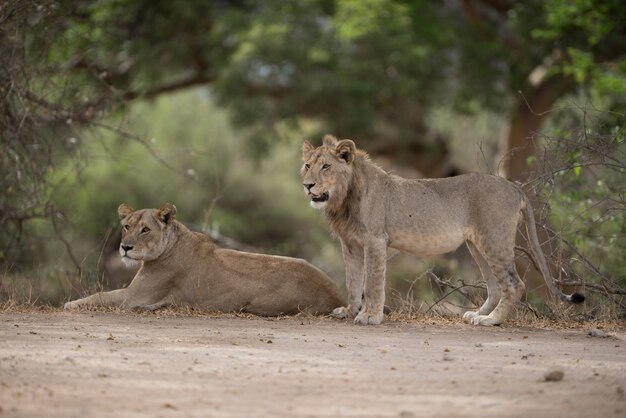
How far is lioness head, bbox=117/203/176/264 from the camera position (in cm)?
874

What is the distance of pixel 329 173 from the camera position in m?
8.27

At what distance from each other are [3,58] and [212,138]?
60.3ft

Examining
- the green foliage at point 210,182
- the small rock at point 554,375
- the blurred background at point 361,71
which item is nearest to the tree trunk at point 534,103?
the blurred background at point 361,71

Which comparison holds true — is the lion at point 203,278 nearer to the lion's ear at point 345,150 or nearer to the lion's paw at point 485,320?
the lion's ear at point 345,150

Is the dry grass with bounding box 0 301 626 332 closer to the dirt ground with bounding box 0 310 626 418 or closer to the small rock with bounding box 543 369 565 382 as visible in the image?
the dirt ground with bounding box 0 310 626 418

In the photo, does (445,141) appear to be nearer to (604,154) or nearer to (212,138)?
(212,138)

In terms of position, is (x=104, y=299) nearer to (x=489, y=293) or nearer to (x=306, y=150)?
(x=306, y=150)

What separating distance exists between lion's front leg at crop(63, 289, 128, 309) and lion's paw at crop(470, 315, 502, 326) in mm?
2810

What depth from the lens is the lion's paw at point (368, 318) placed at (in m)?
8.05

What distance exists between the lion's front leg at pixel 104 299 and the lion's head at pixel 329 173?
175 centimetres

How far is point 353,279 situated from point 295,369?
2803mm

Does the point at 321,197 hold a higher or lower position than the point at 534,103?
lower

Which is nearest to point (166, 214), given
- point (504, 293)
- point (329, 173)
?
point (329, 173)

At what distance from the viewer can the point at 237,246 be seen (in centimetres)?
2059
